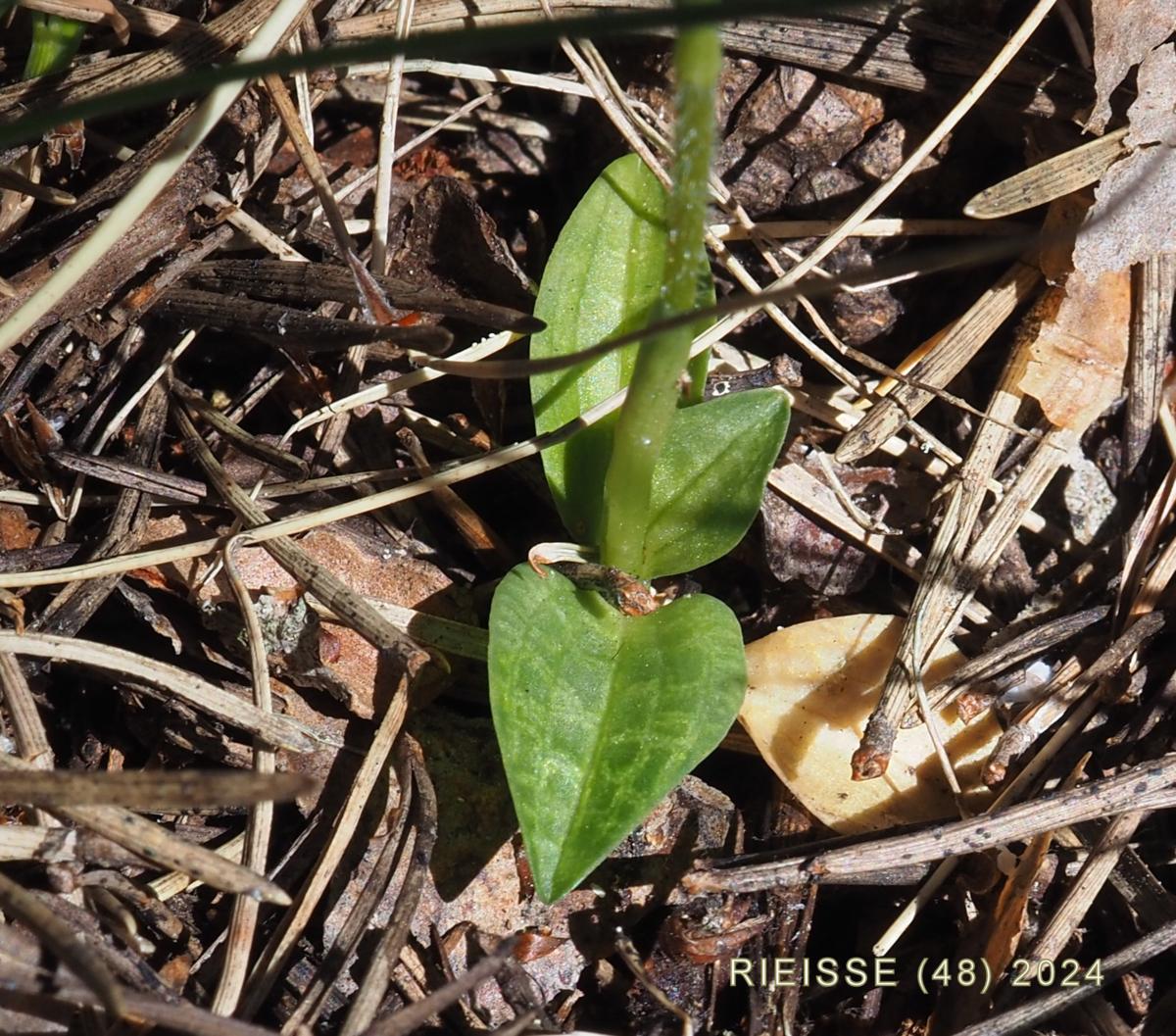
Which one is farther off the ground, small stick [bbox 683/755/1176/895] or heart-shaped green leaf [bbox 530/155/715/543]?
heart-shaped green leaf [bbox 530/155/715/543]

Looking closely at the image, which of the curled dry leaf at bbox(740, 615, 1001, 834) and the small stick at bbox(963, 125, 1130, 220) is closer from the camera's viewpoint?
the curled dry leaf at bbox(740, 615, 1001, 834)

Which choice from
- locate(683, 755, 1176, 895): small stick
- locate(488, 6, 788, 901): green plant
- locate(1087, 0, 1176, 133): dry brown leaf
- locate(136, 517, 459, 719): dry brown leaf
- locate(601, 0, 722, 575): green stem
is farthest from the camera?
locate(1087, 0, 1176, 133): dry brown leaf

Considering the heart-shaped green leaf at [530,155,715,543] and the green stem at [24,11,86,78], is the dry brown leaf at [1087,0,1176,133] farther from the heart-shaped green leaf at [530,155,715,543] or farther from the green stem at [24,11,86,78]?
the green stem at [24,11,86,78]

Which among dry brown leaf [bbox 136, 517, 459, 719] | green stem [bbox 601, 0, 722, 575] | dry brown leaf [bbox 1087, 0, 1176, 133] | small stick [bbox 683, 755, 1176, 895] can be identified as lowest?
small stick [bbox 683, 755, 1176, 895]

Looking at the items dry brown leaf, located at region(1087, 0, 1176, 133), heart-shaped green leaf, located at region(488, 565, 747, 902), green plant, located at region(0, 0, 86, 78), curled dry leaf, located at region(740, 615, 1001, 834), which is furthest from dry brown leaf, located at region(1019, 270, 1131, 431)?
green plant, located at region(0, 0, 86, 78)

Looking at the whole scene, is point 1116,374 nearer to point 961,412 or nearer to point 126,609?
point 961,412

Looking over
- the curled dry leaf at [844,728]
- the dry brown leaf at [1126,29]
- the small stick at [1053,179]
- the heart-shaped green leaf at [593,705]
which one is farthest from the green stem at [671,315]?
the dry brown leaf at [1126,29]
